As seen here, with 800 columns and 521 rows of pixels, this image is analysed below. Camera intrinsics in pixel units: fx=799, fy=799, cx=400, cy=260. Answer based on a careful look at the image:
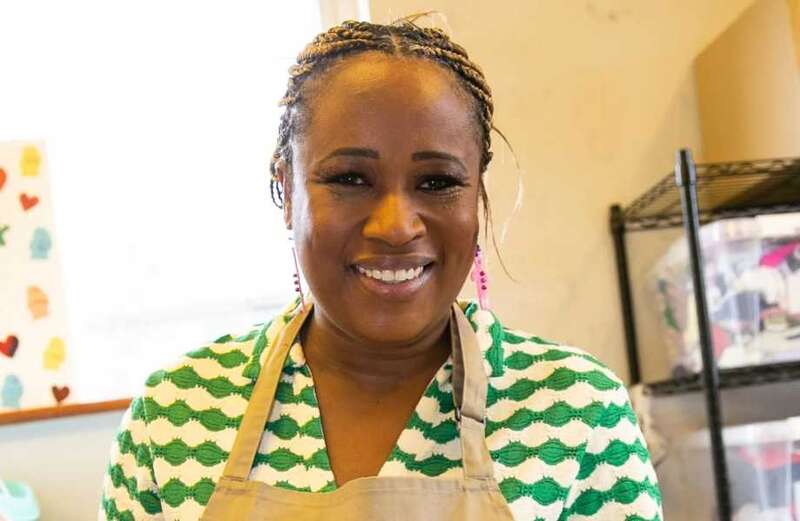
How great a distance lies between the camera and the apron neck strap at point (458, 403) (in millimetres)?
Result: 806

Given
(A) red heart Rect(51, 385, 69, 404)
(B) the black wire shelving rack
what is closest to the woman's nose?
(B) the black wire shelving rack

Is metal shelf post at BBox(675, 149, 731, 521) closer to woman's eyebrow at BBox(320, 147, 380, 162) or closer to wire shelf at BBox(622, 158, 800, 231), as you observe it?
wire shelf at BBox(622, 158, 800, 231)

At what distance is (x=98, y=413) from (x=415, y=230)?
985mm

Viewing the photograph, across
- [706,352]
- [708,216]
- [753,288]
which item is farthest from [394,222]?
[708,216]

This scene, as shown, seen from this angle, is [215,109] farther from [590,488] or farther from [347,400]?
[590,488]

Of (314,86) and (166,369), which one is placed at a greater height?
(314,86)

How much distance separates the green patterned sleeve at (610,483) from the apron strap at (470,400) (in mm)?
108

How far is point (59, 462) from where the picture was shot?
4.91ft

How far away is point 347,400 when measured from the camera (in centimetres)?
88

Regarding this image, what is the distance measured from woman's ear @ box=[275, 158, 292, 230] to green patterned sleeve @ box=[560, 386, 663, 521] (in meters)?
0.40

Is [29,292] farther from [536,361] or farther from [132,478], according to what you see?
[536,361]

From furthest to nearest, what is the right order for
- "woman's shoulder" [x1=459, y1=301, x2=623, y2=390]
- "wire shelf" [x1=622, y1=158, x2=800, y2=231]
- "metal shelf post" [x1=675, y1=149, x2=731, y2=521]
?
"wire shelf" [x1=622, y1=158, x2=800, y2=231] < "metal shelf post" [x1=675, y1=149, x2=731, y2=521] < "woman's shoulder" [x1=459, y1=301, x2=623, y2=390]

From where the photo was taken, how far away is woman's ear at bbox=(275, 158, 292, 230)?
34.8 inches

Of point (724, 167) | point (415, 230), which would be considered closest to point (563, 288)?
point (724, 167)
